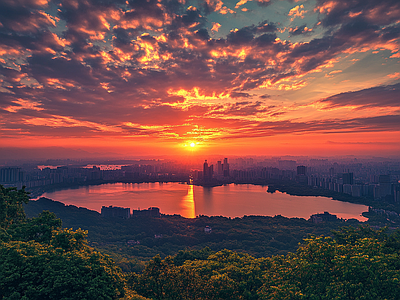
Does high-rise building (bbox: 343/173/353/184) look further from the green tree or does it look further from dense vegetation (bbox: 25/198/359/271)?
the green tree

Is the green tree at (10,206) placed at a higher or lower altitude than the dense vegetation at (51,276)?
higher

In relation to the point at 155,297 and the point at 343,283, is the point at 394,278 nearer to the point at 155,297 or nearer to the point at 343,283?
the point at 343,283

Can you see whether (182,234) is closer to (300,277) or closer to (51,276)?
(300,277)

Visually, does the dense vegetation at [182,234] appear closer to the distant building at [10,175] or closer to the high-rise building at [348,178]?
the high-rise building at [348,178]

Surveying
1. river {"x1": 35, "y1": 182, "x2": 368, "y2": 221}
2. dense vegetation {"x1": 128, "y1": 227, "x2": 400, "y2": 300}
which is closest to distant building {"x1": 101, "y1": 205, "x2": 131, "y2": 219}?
river {"x1": 35, "y1": 182, "x2": 368, "y2": 221}

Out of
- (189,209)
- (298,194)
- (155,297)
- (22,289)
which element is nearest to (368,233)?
(155,297)

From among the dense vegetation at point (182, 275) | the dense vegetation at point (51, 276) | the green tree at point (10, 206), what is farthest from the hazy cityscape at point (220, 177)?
the green tree at point (10, 206)

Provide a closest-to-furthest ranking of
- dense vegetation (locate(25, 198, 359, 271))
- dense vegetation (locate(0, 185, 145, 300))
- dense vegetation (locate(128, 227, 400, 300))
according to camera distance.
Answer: dense vegetation (locate(0, 185, 145, 300)), dense vegetation (locate(128, 227, 400, 300)), dense vegetation (locate(25, 198, 359, 271))

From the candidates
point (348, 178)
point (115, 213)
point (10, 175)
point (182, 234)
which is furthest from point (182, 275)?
point (10, 175)
